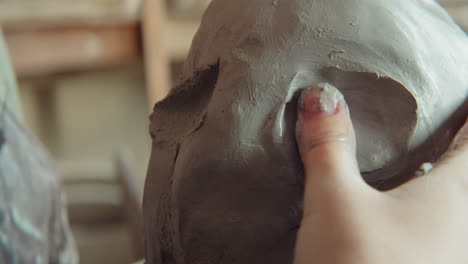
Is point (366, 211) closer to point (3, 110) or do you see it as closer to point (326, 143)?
point (326, 143)

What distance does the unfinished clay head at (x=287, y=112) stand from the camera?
1.96 ft

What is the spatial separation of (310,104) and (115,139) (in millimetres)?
2212

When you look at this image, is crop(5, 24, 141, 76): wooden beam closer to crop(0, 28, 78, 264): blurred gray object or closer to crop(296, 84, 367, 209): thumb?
crop(0, 28, 78, 264): blurred gray object

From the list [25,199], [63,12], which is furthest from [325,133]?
[63,12]

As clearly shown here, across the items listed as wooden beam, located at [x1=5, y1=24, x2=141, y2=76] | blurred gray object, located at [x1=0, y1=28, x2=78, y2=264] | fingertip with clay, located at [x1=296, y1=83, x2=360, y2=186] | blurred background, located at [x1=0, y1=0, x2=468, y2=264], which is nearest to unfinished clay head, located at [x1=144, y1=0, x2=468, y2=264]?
fingertip with clay, located at [x1=296, y1=83, x2=360, y2=186]

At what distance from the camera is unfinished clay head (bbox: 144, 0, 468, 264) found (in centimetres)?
60

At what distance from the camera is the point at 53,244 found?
48.6 inches

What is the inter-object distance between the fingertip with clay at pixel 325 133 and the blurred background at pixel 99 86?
4.38 feet

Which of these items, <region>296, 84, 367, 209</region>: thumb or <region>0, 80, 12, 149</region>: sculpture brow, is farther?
<region>0, 80, 12, 149</region>: sculpture brow

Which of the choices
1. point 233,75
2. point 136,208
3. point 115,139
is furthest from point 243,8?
point 115,139

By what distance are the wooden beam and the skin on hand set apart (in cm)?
151

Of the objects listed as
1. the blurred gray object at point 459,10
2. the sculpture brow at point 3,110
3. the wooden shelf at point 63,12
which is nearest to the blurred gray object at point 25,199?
the sculpture brow at point 3,110

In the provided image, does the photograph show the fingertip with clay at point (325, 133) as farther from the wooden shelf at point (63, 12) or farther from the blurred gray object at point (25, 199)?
the wooden shelf at point (63, 12)

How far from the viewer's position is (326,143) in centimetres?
54
